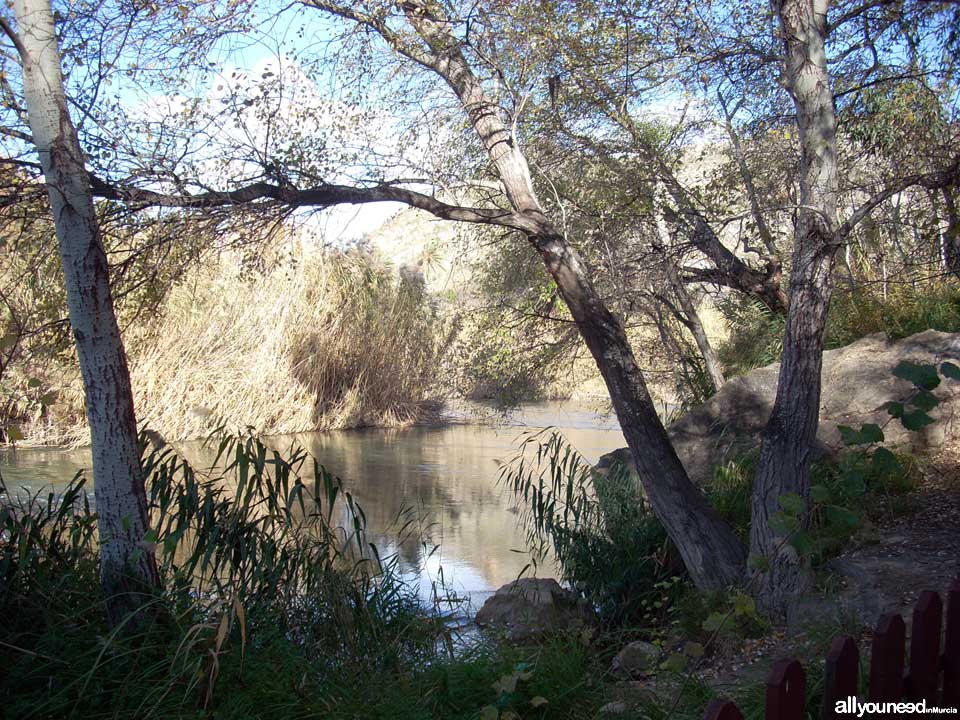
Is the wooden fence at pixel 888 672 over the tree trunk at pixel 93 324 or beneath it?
beneath

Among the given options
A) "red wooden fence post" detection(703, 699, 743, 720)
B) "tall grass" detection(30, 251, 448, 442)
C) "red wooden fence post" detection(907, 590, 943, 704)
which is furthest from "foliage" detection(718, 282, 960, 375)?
"tall grass" detection(30, 251, 448, 442)

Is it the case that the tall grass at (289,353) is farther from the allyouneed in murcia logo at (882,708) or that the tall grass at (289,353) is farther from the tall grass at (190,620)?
the allyouneed in murcia logo at (882,708)

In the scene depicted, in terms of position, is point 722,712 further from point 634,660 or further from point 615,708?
point 634,660

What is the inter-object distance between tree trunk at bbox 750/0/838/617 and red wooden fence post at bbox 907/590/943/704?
7.59ft

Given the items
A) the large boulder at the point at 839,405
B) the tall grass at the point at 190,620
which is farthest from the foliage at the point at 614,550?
the tall grass at the point at 190,620

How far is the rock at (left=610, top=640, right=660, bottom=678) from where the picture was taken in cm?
414

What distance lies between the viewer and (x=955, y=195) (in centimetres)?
364

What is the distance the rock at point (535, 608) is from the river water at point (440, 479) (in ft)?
1.58

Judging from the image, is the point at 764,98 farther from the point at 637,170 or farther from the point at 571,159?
the point at 571,159

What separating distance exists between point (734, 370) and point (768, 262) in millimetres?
2581

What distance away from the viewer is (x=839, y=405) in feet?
21.0

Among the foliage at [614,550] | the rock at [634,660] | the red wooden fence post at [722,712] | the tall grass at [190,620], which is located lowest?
the rock at [634,660]

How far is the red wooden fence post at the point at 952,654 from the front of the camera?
6.59 ft

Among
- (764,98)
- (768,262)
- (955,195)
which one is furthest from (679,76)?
(955,195)
